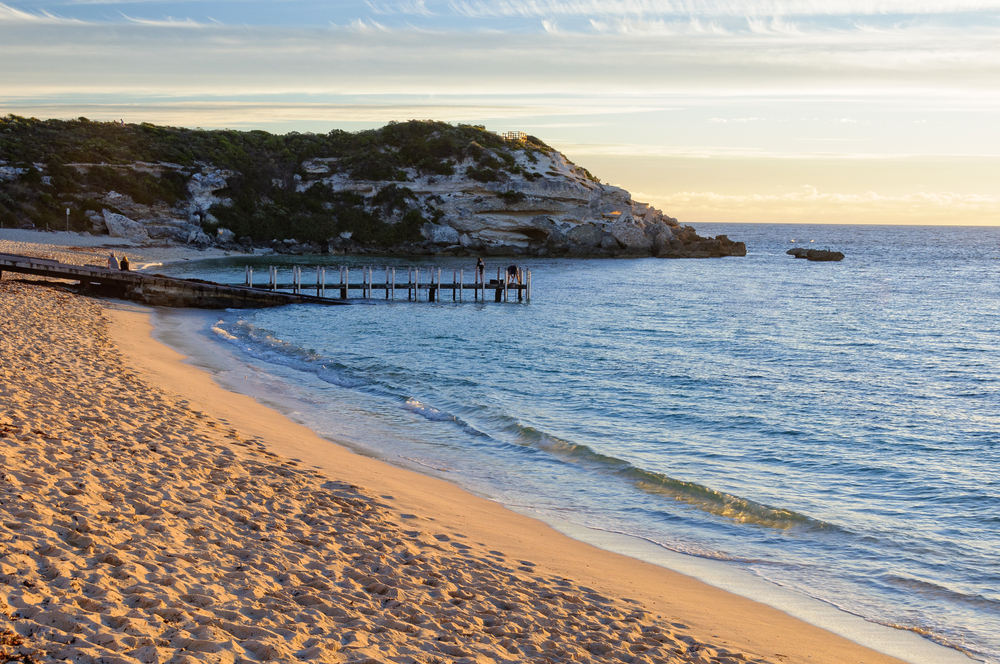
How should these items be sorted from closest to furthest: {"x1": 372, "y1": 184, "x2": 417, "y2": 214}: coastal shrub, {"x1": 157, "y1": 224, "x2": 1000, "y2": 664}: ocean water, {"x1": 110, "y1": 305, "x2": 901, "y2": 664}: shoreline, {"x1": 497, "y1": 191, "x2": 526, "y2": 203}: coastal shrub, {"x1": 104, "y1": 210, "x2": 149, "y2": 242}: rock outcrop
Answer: {"x1": 110, "y1": 305, "x2": 901, "y2": 664}: shoreline, {"x1": 157, "y1": 224, "x2": 1000, "y2": 664}: ocean water, {"x1": 104, "y1": 210, "x2": 149, "y2": 242}: rock outcrop, {"x1": 497, "y1": 191, "x2": 526, "y2": 203}: coastal shrub, {"x1": 372, "y1": 184, "x2": 417, "y2": 214}: coastal shrub

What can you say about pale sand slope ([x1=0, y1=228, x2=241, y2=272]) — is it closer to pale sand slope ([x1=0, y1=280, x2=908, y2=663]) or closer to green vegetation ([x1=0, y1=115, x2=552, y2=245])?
green vegetation ([x1=0, y1=115, x2=552, y2=245])

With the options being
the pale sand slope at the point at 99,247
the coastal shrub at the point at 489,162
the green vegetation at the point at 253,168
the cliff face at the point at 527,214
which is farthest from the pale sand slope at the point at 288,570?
the coastal shrub at the point at 489,162

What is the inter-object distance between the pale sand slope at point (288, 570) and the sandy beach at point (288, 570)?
0.02 m

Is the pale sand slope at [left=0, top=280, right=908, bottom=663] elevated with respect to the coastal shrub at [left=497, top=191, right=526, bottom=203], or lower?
lower

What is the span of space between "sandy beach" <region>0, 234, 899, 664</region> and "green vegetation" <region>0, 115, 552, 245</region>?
70266 mm

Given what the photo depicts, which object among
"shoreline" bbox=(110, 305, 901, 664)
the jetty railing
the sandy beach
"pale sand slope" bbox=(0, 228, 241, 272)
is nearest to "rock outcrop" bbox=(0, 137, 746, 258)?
"pale sand slope" bbox=(0, 228, 241, 272)

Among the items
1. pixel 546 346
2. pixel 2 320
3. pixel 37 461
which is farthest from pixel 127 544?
pixel 546 346

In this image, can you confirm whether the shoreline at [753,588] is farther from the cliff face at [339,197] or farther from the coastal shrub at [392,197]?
the coastal shrub at [392,197]

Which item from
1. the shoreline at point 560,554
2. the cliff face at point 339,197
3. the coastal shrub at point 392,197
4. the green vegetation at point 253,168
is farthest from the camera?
the coastal shrub at point 392,197

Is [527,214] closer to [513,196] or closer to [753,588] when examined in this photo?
[513,196]

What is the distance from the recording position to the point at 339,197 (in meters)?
88.9

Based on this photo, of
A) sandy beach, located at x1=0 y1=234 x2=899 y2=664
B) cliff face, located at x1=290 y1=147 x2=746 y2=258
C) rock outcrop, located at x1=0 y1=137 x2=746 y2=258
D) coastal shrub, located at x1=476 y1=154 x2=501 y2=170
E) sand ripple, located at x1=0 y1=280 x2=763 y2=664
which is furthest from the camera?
coastal shrub, located at x1=476 y1=154 x2=501 y2=170

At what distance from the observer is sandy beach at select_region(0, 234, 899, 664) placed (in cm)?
493

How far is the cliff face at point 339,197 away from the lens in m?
74.7
